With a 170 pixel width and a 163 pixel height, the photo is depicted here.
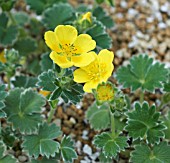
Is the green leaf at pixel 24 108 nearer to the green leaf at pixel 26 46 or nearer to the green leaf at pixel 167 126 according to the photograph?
the green leaf at pixel 26 46

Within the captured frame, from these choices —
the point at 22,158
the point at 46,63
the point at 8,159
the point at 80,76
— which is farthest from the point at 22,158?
the point at 80,76

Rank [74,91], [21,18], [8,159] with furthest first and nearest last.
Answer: [21,18] → [8,159] → [74,91]

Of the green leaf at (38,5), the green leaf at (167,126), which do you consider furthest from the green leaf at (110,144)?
the green leaf at (38,5)

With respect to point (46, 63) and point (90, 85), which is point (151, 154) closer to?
point (90, 85)

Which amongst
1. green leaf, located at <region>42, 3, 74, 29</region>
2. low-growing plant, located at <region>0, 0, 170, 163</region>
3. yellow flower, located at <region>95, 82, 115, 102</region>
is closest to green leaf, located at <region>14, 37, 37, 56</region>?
low-growing plant, located at <region>0, 0, 170, 163</region>

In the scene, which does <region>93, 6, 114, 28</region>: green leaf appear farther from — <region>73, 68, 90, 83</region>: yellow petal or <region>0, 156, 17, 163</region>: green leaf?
<region>0, 156, 17, 163</region>: green leaf

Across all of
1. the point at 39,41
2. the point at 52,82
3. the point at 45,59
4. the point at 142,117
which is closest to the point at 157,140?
the point at 142,117
